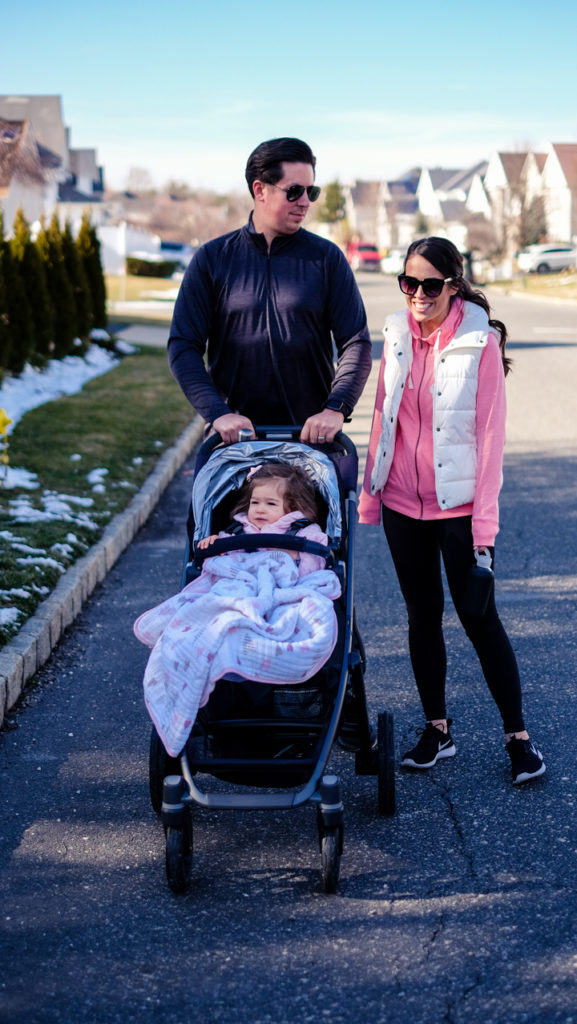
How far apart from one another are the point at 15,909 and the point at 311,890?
0.85 meters

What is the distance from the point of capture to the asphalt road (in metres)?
2.85

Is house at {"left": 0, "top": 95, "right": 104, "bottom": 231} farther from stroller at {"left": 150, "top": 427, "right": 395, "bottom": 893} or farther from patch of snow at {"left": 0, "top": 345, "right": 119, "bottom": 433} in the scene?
stroller at {"left": 150, "top": 427, "right": 395, "bottom": 893}

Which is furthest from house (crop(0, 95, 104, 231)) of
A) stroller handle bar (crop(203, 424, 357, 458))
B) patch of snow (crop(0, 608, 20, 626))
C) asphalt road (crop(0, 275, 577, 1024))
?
stroller handle bar (crop(203, 424, 357, 458))

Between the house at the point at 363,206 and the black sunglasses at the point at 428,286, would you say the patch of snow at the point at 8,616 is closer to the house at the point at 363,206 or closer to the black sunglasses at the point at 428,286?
the black sunglasses at the point at 428,286

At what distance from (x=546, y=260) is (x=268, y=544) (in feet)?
207

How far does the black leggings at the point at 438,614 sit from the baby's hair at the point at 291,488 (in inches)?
15.9

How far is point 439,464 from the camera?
3969 millimetres

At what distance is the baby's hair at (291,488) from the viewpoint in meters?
3.89

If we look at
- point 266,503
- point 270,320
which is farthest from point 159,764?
point 270,320

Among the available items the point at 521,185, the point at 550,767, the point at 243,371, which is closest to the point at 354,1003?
the point at 550,767

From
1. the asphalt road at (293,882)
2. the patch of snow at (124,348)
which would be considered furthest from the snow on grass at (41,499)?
the patch of snow at (124,348)

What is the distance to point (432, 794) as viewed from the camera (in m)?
4.06

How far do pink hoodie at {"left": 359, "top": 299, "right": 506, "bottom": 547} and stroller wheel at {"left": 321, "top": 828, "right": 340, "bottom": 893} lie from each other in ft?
3.78

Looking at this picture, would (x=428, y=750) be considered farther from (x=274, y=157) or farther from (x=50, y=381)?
(x=50, y=381)
